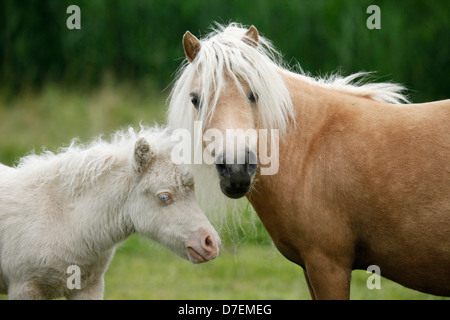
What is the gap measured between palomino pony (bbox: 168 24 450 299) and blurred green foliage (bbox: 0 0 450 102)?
6.16 metres

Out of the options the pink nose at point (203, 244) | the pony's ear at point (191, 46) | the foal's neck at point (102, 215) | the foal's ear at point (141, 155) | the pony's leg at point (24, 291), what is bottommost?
the pony's leg at point (24, 291)

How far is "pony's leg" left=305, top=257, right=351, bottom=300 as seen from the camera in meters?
3.50

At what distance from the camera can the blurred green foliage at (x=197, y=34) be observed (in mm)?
10031

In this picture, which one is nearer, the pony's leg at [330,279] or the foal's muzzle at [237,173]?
the foal's muzzle at [237,173]

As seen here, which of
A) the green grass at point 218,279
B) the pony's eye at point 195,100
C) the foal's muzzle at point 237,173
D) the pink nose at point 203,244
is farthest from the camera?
the green grass at point 218,279

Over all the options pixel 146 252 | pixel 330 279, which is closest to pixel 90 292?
pixel 330 279

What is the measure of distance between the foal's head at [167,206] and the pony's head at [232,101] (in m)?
0.49

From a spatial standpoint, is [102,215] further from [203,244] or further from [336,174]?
[336,174]

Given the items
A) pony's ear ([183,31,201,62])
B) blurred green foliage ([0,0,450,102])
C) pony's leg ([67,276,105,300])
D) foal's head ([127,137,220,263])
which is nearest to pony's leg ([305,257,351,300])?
foal's head ([127,137,220,263])

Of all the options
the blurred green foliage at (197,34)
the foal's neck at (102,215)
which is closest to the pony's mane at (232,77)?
the foal's neck at (102,215)

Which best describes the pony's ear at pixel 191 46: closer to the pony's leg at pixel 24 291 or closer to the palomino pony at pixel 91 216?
the palomino pony at pixel 91 216

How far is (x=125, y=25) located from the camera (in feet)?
35.5

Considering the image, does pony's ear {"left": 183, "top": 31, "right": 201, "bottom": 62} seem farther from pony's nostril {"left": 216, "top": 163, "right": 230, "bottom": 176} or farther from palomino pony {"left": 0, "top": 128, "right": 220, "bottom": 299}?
pony's nostril {"left": 216, "top": 163, "right": 230, "bottom": 176}

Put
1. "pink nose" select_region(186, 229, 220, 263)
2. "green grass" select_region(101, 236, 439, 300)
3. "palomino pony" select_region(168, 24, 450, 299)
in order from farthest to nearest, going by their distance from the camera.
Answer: "green grass" select_region(101, 236, 439, 300) → "pink nose" select_region(186, 229, 220, 263) → "palomino pony" select_region(168, 24, 450, 299)
